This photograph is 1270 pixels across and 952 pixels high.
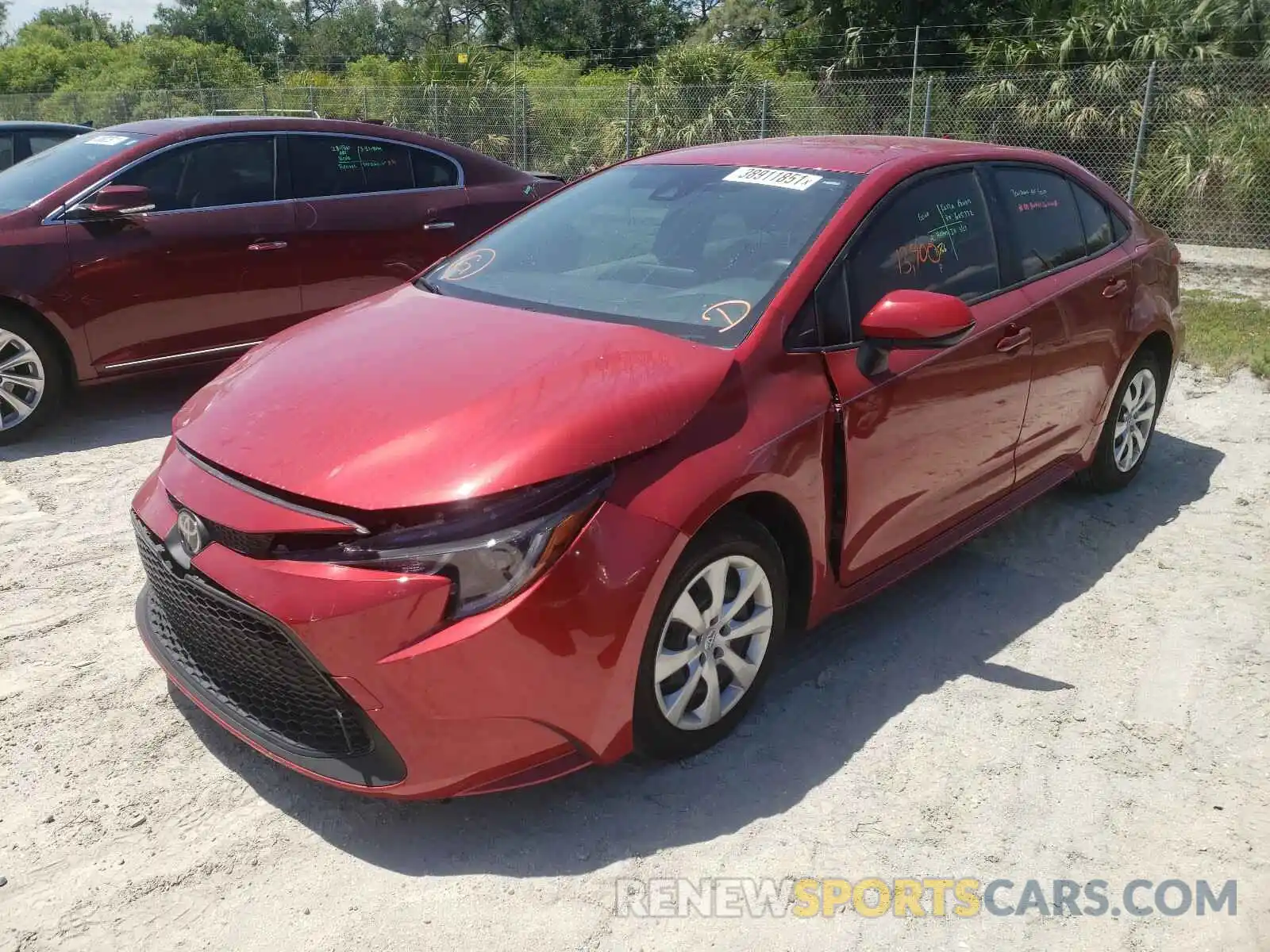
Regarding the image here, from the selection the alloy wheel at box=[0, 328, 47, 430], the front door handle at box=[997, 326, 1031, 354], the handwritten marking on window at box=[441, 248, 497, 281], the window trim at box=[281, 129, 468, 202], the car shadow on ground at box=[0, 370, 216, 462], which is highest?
the window trim at box=[281, 129, 468, 202]

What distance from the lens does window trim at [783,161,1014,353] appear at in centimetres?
333

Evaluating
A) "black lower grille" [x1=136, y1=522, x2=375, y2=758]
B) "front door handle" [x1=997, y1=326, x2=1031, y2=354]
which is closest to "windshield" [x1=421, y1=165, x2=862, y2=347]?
"front door handle" [x1=997, y1=326, x2=1031, y2=354]

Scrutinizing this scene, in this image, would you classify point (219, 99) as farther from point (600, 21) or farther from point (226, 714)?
point (600, 21)

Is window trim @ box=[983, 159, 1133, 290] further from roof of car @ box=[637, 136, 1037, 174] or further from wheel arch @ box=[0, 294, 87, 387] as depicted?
wheel arch @ box=[0, 294, 87, 387]

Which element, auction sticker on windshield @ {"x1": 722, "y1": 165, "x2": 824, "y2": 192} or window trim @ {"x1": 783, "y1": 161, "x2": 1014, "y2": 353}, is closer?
window trim @ {"x1": 783, "y1": 161, "x2": 1014, "y2": 353}

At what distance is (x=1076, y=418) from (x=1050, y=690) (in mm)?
1506

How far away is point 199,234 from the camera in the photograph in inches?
245

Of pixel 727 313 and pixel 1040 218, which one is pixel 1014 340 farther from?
pixel 727 313

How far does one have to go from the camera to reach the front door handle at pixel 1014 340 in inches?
→ 157

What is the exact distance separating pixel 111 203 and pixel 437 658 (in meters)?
4.53

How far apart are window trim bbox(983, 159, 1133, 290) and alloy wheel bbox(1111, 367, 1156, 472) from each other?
0.65m

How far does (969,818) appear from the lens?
2.97 meters

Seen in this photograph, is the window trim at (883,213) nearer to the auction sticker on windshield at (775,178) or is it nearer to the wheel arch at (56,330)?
the auction sticker on windshield at (775,178)

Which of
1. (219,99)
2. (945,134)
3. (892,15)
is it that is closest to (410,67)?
(219,99)
